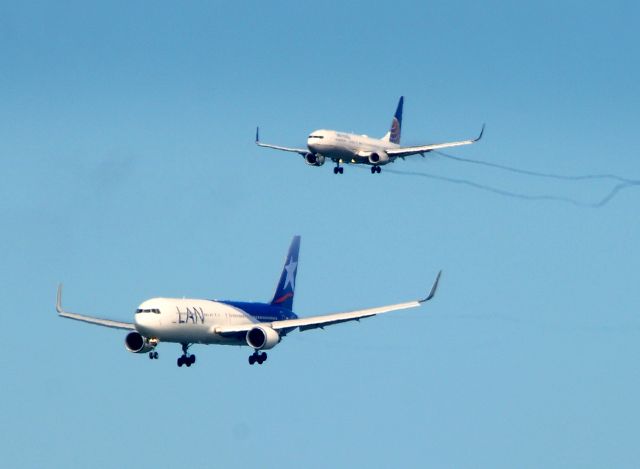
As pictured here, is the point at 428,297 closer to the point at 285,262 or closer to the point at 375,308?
the point at 375,308

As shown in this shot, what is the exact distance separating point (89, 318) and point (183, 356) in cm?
1384

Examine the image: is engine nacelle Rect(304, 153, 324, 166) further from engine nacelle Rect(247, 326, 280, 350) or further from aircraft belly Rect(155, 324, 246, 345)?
aircraft belly Rect(155, 324, 246, 345)

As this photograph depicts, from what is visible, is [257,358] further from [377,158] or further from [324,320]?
[377,158]

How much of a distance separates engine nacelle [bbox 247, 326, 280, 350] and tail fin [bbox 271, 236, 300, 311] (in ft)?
51.7

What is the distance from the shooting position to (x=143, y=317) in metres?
149

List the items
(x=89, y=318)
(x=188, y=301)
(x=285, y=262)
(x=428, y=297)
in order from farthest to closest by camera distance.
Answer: (x=285, y=262) → (x=89, y=318) → (x=188, y=301) → (x=428, y=297)

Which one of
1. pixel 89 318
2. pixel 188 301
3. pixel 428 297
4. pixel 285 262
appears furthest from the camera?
pixel 285 262

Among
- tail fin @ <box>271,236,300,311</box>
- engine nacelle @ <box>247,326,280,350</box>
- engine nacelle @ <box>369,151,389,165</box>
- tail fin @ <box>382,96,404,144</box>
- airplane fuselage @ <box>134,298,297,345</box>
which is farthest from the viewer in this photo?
tail fin @ <box>382,96,404,144</box>

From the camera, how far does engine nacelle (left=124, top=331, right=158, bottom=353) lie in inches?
6068

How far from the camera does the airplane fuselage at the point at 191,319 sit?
149500 millimetres

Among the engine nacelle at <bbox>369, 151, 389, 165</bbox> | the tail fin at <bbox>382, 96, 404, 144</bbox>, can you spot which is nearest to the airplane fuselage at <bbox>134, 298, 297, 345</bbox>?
the engine nacelle at <bbox>369, 151, 389, 165</bbox>

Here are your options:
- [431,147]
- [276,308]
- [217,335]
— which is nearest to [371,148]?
[431,147]

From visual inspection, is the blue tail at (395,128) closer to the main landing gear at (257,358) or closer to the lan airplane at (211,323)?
the lan airplane at (211,323)

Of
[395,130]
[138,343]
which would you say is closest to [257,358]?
[138,343]
